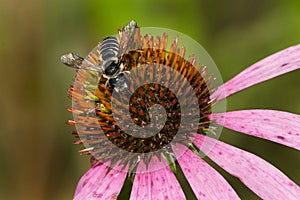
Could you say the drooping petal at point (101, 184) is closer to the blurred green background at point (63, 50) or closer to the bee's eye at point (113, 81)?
the bee's eye at point (113, 81)

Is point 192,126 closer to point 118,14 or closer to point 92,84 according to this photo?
point 92,84

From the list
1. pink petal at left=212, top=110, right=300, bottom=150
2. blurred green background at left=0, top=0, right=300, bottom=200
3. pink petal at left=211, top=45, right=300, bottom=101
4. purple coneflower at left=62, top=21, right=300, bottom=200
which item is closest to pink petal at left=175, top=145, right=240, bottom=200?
purple coneflower at left=62, top=21, right=300, bottom=200

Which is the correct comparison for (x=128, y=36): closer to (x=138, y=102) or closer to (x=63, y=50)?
(x=138, y=102)

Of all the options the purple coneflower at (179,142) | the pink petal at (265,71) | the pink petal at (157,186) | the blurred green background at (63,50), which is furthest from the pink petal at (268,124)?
the blurred green background at (63,50)

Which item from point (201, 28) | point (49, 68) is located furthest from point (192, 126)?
point (49, 68)

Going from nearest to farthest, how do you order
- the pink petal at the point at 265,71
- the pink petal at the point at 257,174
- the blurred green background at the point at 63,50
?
1. the pink petal at the point at 257,174
2. the pink petal at the point at 265,71
3. the blurred green background at the point at 63,50

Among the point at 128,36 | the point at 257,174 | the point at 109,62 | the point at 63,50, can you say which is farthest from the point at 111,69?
the point at 63,50
